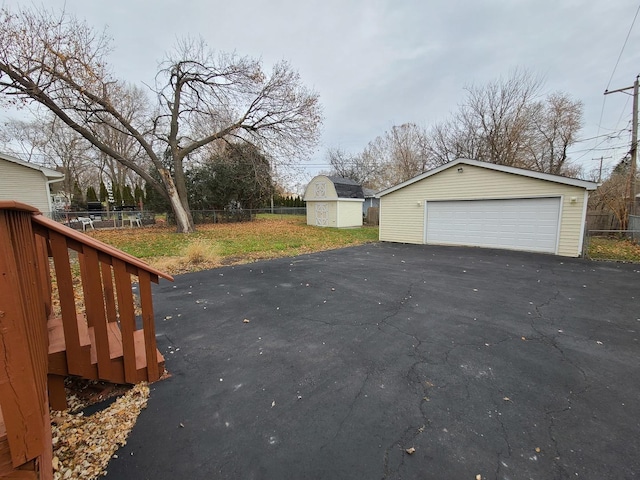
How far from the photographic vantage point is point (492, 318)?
4.08 meters

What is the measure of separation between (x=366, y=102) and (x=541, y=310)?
61.5 feet

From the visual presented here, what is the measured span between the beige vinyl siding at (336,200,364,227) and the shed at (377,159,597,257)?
21.1 feet

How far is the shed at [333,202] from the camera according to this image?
64.3 feet

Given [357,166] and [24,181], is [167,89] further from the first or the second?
[357,166]

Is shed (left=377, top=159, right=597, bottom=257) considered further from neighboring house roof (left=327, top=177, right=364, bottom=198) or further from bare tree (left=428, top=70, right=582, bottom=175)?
bare tree (left=428, top=70, right=582, bottom=175)

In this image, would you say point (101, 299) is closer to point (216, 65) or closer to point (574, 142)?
point (216, 65)

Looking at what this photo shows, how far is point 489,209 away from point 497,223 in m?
0.60

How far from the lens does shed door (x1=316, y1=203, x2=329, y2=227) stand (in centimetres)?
2015

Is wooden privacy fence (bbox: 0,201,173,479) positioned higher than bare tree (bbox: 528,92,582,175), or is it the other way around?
bare tree (bbox: 528,92,582,175)

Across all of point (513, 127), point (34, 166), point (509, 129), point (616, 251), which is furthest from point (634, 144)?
point (34, 166)

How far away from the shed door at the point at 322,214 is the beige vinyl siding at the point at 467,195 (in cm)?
711

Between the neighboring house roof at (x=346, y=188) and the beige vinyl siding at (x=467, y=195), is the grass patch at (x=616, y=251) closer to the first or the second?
the beige vinyl siding at (x=467, y=195)

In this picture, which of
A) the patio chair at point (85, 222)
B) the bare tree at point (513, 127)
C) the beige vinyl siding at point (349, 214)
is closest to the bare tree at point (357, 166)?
the bare tree at point (513, 127)

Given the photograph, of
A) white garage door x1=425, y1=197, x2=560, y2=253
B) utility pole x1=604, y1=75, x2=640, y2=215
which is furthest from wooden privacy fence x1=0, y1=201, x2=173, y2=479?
utility pole x1=604, y1=75, x2=640, y2=215
